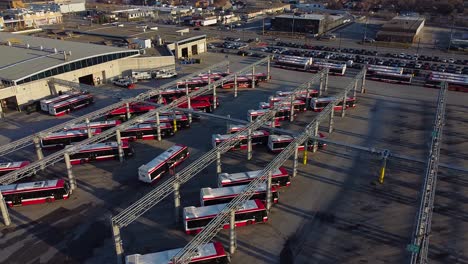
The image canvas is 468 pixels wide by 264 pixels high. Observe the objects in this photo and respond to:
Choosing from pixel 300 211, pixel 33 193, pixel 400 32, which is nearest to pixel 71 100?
pixel 33 193

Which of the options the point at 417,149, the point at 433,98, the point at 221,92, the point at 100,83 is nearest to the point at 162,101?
the point at 221,92

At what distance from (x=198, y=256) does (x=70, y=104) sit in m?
32.3

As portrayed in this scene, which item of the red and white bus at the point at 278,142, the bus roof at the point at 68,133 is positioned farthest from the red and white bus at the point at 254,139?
the bus roof at the point at 68,133

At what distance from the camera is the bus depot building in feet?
148

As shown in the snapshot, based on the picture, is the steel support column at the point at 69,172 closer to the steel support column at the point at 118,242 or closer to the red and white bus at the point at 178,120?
the steel support column at the point at 118,242

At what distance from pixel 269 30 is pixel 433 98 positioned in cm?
6294

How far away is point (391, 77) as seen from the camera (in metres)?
56.6

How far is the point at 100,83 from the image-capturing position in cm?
5559

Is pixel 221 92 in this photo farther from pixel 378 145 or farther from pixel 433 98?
pixel 433 98

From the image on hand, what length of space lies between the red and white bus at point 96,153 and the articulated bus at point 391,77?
42.6m

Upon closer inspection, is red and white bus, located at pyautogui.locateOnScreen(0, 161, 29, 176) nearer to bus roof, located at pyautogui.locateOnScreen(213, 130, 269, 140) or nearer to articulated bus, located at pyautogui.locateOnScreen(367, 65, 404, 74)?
bus roof, located at pyautogui.locateOnScreen(213, 130, 269, 140)

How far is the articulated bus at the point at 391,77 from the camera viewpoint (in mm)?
55938

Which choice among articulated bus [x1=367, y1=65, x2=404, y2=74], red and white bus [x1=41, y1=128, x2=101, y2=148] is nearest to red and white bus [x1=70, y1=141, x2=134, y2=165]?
red and white bus [x1=41, y1=128, x2=101, y2=148]

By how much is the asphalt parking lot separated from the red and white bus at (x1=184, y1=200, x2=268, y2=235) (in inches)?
23.8
